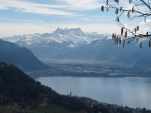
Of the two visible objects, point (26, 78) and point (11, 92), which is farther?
point (26, 78)

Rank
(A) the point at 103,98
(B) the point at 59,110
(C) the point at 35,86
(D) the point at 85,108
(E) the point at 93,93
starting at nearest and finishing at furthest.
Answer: (B) the point at 59,110, (D) the point at 85,108, (C) the point at 35,86, (A) the point at 103,98, (E) the point at 93,93

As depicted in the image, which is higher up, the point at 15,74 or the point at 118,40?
the point at 118,40

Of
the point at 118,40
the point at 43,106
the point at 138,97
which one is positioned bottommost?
the point at 138,97

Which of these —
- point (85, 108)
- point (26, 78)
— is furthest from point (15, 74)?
point (85, 108)

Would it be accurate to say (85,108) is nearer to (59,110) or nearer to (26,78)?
(59,110)

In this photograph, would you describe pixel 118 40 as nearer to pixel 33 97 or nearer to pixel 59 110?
pixel 59 110

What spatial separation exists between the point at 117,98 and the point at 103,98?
5.04m

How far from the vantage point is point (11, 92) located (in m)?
86.0

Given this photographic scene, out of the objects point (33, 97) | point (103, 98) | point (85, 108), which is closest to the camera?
point (85, 108)

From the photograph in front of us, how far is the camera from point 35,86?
92.3 metres

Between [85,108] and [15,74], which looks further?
[15,74]

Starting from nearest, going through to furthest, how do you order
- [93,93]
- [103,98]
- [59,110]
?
1. [59,110]
2. [103,98]
3. [93,93]

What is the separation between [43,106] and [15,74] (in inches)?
958

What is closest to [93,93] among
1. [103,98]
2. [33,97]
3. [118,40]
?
[103,98]
